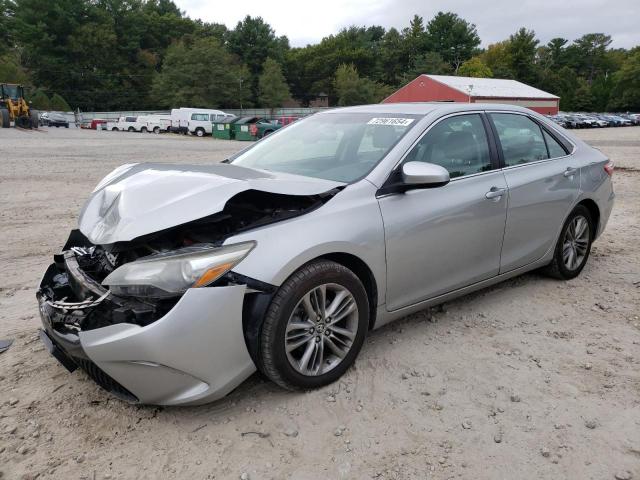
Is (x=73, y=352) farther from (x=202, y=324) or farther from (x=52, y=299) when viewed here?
(x=202, y=324)

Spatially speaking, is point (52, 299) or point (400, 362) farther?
point (400, 362)

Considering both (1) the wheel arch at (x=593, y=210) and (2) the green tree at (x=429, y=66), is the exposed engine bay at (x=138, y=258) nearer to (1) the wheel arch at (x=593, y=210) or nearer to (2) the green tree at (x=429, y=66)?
(1) the wheel arch at (x=593, y=210)

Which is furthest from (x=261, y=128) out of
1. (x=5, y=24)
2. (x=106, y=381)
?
(x=5, y=24)

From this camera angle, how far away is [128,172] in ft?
11.4

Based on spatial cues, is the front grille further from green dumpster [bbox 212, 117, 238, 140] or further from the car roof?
green dumpster [bbox 212, 117, 238, 140]

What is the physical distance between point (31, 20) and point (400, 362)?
292ft

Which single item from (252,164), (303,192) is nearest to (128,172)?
(252,164)

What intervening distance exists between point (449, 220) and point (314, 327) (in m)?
1.21

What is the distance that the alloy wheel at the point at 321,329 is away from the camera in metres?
2.74

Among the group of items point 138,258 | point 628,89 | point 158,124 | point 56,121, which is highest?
point 628,89

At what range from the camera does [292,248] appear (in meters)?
2.64

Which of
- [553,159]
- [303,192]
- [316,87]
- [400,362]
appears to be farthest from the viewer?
[316,87]

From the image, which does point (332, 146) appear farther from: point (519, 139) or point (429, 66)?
point (429, 66)

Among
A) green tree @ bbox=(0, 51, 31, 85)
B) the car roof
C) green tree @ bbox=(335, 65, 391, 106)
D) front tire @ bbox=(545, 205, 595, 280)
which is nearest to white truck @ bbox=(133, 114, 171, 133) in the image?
green tree @ bbox=(0, 51, 31, 85)
